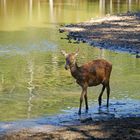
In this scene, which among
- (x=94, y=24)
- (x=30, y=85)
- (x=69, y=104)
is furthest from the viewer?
(x=94, y=24)

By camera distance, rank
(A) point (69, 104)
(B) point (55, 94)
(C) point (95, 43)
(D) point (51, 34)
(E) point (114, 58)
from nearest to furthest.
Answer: (A) point (69, 104), (B) point (55, 94), (E) point (114, 58), (C) point (95, 43), (D) point (51, 34)

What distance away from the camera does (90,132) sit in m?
11.5

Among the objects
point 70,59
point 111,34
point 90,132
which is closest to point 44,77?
point 70,59

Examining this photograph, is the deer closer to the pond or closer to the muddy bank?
the pond

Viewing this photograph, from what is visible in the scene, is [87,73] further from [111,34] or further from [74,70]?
[111,34]

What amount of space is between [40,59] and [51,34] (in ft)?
43.9

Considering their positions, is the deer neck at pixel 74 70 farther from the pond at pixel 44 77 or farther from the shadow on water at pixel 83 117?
the pond at pixel 44 77

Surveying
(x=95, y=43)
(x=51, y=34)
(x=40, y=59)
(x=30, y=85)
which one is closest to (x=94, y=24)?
(x=51, y=34)

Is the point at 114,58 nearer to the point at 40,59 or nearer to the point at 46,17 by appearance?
the point at 40,59

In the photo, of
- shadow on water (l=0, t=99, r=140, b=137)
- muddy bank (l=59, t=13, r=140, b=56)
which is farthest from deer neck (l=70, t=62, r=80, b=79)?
muddy bank (l=59, t=13, r=140, b=56)

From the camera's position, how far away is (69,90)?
717 inches

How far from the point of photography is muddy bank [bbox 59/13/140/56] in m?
31.3

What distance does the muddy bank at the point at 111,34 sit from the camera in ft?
103

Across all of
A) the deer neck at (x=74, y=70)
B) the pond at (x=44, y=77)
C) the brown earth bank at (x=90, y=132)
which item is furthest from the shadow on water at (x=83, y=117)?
the deer neck at (x=74, y=70)
